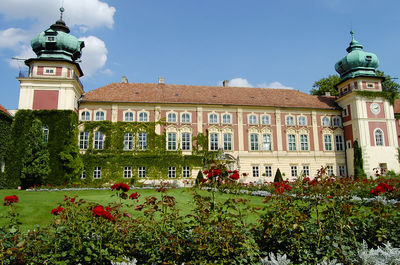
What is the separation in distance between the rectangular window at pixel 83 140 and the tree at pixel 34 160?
380cm

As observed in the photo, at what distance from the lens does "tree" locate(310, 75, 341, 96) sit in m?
39.3

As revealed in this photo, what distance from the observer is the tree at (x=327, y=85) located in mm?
39350

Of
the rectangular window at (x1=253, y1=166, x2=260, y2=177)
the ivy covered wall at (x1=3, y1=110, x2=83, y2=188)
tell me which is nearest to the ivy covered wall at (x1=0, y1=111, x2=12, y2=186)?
the ivy covered wall at (x1=3, y1=110, x2=83, y2=188)

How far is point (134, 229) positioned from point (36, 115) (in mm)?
22172

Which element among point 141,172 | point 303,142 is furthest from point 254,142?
point 141,172

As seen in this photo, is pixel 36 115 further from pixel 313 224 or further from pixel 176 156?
pixel 313 224

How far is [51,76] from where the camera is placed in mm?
23953

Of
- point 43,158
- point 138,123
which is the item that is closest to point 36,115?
point 43,158

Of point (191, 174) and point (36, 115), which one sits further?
point (191, 174)

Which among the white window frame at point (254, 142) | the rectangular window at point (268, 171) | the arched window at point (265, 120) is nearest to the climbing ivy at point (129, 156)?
the white window frame at point (254, 142)

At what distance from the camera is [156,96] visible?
2792 centimetres

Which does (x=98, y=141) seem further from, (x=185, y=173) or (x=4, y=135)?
(x=185, y=173)

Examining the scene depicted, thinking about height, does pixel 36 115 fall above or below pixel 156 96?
below

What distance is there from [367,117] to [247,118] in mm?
12207
